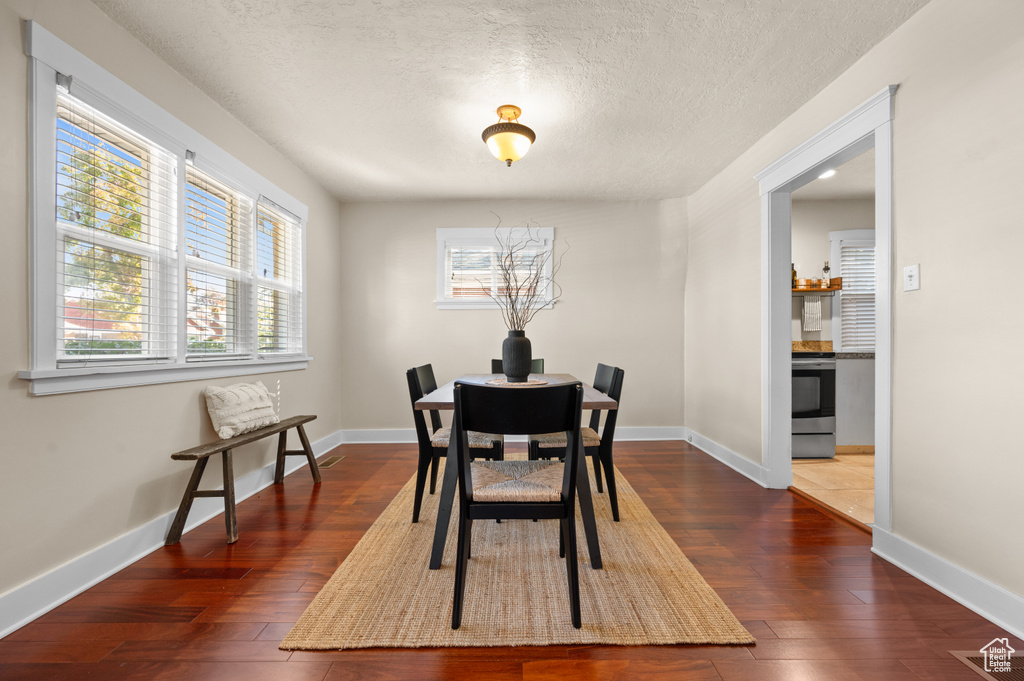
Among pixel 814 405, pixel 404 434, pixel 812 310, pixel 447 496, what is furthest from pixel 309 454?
pixel 812 310

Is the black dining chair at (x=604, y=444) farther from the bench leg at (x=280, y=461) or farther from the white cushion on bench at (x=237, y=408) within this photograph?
the bench leg at (x=280, y=461)

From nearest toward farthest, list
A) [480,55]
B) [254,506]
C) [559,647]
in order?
[559,647] → [480,55] → [254,506]

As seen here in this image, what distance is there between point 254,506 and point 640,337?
12.3 feet

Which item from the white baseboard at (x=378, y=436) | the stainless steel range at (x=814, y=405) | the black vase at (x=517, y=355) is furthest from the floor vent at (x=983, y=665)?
the white baseboard at (x=378, y=436)

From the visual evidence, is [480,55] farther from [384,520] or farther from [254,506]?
[254,506]

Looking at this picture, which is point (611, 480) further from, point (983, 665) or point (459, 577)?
point (983, 665)

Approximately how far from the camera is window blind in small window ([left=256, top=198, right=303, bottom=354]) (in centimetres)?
338

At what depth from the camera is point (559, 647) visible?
5.06 ft

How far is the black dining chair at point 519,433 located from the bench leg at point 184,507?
160cm

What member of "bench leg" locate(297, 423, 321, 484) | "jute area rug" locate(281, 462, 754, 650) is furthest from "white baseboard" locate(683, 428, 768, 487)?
"bench leg" locate(297, 423, 321, 484)

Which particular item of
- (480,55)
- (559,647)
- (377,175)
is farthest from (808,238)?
(559,647)

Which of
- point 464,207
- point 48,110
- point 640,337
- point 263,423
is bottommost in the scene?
point 263,423

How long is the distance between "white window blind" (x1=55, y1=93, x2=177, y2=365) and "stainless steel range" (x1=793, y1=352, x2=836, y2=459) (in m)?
A: 4.79

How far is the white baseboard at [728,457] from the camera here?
3.34 m
